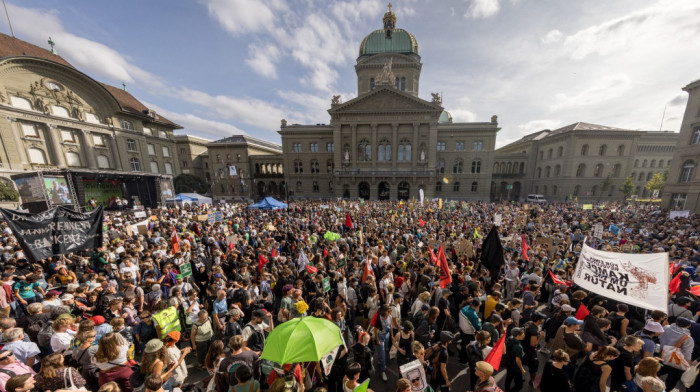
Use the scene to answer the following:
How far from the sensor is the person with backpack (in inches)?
168

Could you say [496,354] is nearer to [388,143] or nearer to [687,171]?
[687,171]

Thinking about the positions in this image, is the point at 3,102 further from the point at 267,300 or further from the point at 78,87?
the point at 267,300

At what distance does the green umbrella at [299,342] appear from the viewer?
3135 mm

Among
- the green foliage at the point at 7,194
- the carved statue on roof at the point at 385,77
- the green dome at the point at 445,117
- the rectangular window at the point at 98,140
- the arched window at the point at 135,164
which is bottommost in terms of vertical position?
the green foliage at the point at 7,194

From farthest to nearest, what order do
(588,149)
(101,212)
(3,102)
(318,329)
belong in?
(588,149), (3,102), (101,212), (318,329)

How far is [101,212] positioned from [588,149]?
58.3 metres

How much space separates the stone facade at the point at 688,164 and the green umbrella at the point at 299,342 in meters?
36.5

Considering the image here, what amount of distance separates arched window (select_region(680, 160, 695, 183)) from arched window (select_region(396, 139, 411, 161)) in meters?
28.0

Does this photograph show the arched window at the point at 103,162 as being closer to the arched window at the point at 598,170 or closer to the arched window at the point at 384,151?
the arched window at the point at 384,151

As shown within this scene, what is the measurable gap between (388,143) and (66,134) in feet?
144

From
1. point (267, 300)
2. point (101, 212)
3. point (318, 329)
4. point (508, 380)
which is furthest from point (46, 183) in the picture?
point (508, 380)

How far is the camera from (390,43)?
43.4m

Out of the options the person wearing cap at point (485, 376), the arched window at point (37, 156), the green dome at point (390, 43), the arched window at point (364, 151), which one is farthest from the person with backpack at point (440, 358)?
the green dome at point (390, 43)

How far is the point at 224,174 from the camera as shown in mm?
45531
